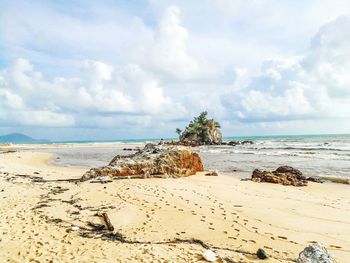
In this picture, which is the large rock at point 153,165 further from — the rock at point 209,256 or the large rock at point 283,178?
the rock at point 209,256

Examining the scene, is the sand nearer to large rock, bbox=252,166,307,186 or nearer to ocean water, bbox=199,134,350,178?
large rock, bbox=252,166,307,186

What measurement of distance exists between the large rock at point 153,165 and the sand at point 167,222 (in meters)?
2.66

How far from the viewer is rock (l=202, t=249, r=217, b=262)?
6074 millimetres

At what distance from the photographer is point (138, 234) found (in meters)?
7.63

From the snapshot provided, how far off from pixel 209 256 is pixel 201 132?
7879 centimetres

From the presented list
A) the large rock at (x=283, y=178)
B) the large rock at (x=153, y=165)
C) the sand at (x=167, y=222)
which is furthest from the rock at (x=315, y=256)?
the large rock at (x=153, y=165)

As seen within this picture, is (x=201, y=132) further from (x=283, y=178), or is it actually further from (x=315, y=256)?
(x=315, y=256)

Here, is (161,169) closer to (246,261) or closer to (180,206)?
(180,206)

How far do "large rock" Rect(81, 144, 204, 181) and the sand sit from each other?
2659 mm

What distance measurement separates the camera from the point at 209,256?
242 inches

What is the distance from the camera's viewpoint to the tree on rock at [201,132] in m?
83.8

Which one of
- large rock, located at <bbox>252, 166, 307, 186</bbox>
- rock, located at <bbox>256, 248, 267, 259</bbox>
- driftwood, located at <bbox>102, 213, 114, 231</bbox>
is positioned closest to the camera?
rock, located at <bbox>256, 248, 267, 259</bbox>

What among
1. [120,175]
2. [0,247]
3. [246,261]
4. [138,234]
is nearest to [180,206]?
[138,234]

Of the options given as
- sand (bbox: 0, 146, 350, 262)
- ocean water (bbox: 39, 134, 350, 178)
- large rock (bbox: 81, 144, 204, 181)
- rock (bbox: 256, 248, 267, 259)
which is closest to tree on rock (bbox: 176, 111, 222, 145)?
ocean water (bbox: 39, 134, 350, 178)
